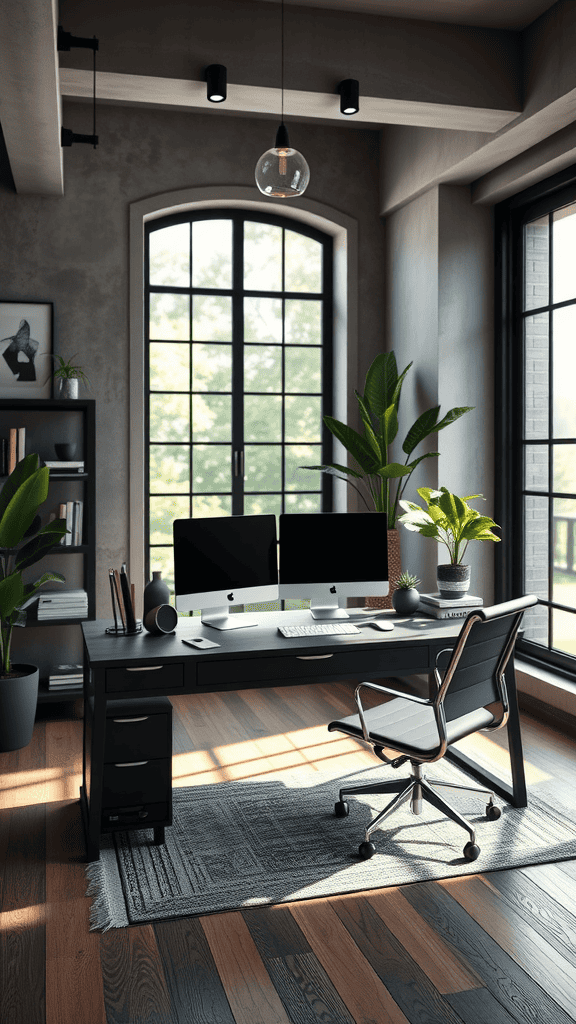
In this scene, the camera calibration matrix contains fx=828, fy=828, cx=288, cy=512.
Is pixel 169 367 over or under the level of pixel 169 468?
over

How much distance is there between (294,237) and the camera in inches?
228

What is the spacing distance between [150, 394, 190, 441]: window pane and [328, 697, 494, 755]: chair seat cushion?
2.81 meters

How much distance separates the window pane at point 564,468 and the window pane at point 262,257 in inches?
90.4

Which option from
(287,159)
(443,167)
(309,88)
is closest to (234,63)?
(309,88)

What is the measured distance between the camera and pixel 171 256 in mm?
5520

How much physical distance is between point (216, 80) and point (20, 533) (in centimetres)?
231

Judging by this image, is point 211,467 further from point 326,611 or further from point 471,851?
point 471,851

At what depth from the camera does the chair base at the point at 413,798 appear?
2.97 m

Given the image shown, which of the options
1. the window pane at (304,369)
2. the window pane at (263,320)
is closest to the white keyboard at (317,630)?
the window pane at (304,369)

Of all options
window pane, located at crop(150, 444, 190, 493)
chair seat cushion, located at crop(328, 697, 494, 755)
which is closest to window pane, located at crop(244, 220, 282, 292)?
window pane, located at crop(150, 444, 190, 493)

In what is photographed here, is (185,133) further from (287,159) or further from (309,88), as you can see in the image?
(287,159)

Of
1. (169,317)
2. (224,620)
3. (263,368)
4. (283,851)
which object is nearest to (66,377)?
(169,317)

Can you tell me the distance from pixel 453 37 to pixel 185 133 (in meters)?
1.94

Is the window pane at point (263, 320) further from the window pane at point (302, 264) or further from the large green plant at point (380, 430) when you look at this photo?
the large green plant at point (380, 430)
